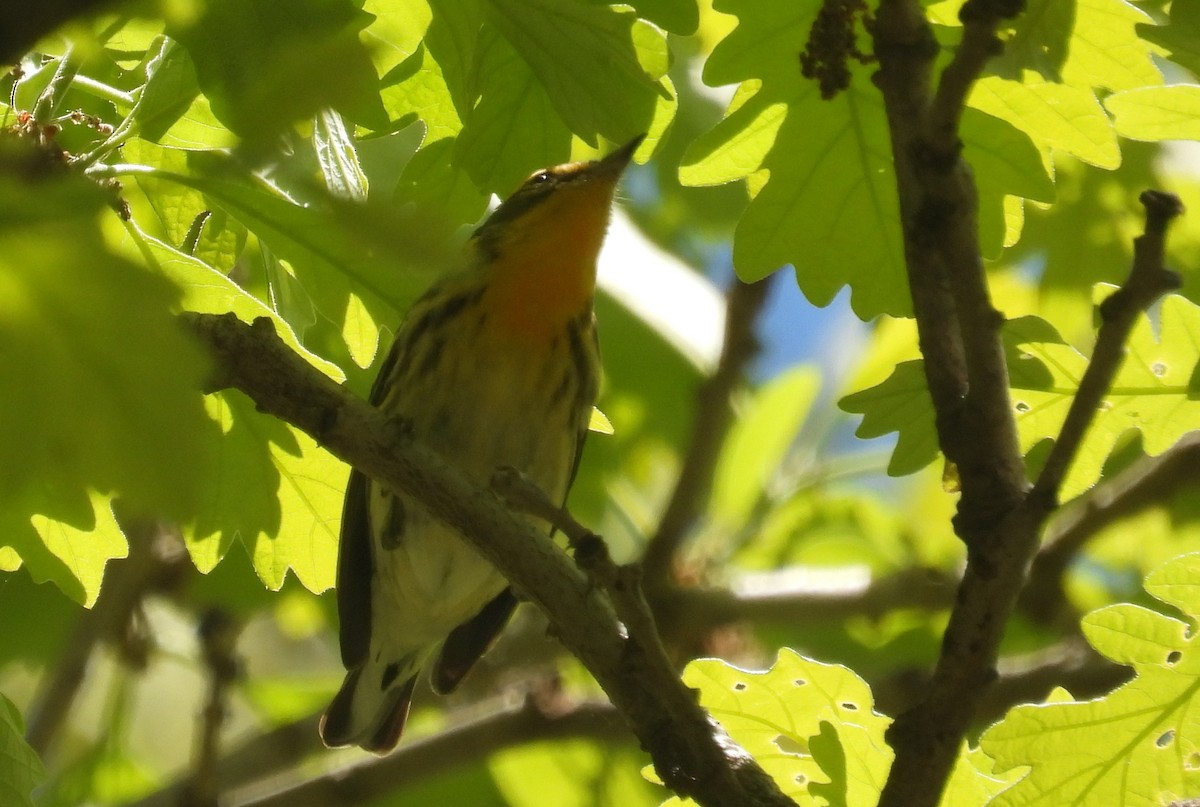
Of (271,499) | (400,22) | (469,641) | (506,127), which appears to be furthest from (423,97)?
(469,641)

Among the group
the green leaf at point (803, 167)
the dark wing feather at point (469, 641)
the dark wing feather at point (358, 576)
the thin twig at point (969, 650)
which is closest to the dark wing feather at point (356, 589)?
the dark wing feather at point (358, 576)

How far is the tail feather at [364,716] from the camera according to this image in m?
4.00

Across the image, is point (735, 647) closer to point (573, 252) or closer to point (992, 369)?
point (573, 252)

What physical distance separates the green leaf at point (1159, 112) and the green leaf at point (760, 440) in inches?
120

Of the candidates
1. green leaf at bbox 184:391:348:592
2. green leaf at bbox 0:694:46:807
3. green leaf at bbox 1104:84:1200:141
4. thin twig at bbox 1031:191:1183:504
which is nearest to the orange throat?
green leaf at bbox 184:391:348:592

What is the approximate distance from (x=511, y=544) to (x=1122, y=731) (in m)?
1.11

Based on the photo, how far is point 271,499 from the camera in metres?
2.95

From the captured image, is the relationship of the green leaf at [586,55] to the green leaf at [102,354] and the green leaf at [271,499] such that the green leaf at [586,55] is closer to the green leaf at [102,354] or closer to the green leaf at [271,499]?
the green leaf at [271,499]

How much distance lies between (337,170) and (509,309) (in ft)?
5.23

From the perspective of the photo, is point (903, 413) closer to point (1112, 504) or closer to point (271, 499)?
point (271, 499)

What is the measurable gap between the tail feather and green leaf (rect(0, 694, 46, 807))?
1.44 metres

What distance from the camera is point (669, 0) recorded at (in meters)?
2.57

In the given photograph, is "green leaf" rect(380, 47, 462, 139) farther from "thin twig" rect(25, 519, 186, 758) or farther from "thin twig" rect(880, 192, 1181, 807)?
"thin twig" rect(25, 519, 186, 758)

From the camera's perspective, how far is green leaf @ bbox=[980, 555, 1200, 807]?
2.42 meters
